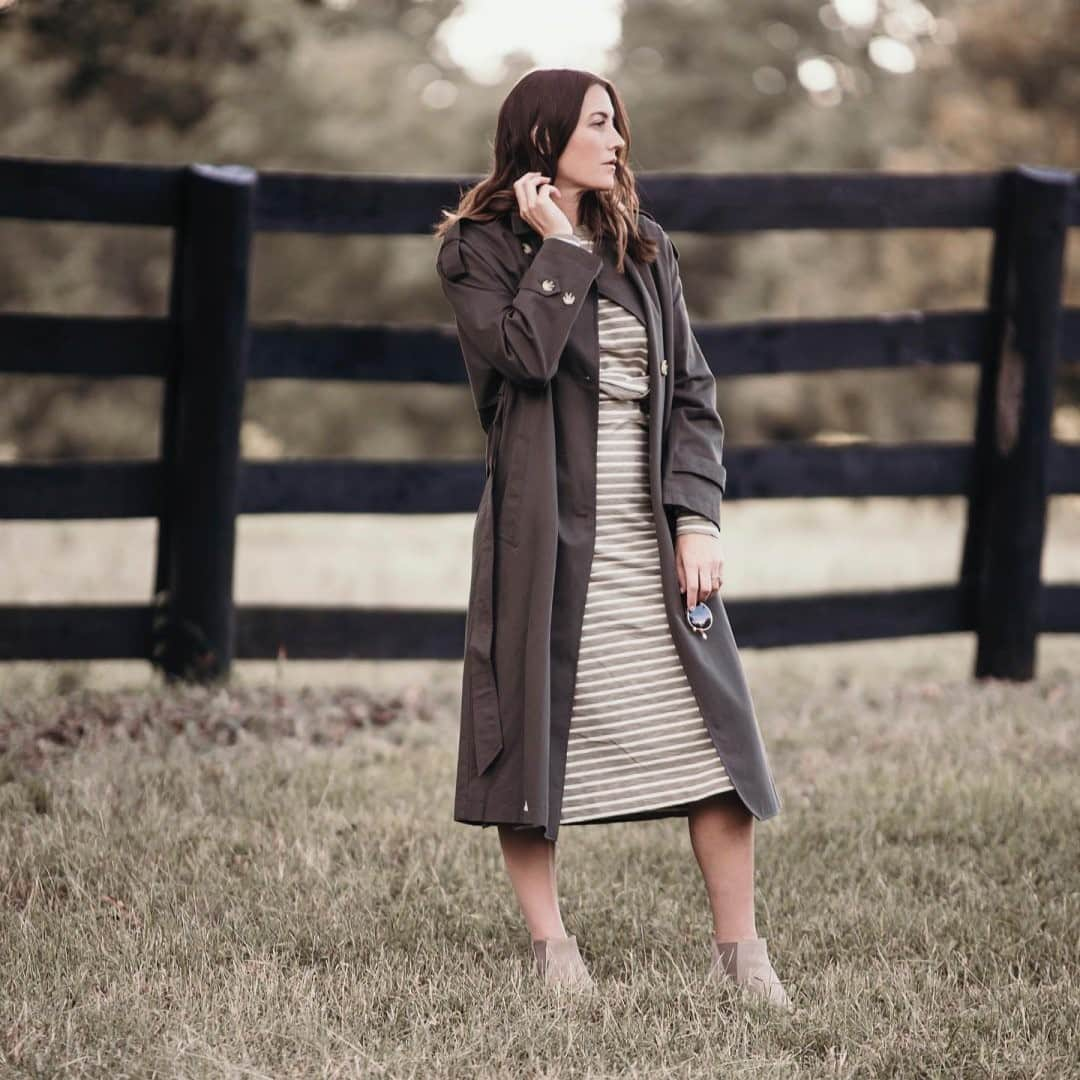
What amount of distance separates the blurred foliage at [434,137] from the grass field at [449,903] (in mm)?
9666

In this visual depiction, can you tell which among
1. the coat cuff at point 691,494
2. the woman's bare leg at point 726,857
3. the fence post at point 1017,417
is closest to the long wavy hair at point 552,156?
the coat cuff at point 691,494

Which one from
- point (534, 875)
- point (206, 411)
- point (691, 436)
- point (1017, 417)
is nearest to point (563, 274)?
point (691, 436)

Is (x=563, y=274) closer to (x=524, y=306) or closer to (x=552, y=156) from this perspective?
(x=524, y=306)

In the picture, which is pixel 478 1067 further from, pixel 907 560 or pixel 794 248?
pixel 794 248

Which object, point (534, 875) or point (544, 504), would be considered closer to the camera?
point (544, 504)

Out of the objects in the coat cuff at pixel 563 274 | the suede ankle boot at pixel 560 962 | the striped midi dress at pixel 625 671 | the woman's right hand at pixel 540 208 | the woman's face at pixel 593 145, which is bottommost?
the suede ankle boot at pixel 560 962

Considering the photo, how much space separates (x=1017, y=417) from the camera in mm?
6422

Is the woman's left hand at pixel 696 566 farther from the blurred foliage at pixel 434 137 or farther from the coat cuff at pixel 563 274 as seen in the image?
the blurred foliage at pixel 434 137

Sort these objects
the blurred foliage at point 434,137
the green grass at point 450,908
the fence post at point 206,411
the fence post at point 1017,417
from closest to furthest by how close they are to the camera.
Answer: the green grass at point 450,908, the fence post at point 206,411, the fence post at point 1017,417, the blurred foliage at point 434,137

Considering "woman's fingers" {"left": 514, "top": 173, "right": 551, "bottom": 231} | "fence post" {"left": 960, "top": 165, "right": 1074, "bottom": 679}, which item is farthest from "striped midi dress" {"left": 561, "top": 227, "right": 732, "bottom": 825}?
"fence post" {"left": 960, "top": 165, "right": 1074, "bottom": 679}

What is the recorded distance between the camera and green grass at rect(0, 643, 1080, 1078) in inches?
115

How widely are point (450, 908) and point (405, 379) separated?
8.85 ft

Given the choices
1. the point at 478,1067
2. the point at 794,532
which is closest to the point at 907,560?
the point at 794,532

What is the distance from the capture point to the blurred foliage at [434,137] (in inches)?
728
